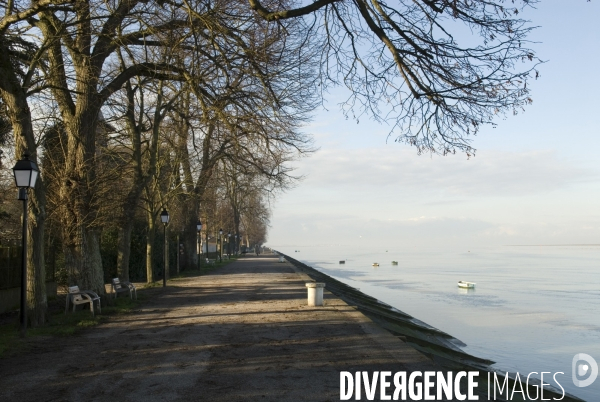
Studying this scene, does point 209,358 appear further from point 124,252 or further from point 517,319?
point 517,319

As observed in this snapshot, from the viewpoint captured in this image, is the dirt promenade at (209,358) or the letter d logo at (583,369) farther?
the letter d logo at (583,369)

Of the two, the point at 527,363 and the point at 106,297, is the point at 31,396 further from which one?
the point at 527,363

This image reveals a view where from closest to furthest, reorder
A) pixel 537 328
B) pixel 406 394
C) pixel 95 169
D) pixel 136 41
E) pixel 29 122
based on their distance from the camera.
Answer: pixel 406 394, pixel 29 122, pixel 136 41, pixel 95 169, pixel 537 328

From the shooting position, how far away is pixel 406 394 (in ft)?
24.3

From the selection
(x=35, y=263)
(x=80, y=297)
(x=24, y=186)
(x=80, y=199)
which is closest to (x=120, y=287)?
(x=80, y=199)

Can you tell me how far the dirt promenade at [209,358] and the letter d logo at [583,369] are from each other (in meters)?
6.15

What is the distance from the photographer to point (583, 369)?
57.1ft

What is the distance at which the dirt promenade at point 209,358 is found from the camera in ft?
24.9

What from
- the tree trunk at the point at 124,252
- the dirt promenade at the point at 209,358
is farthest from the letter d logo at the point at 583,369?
the tree trunk at the point at 124,252

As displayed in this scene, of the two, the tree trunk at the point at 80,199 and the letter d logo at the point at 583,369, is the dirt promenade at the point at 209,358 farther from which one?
the letter d logo at the point at 583,369

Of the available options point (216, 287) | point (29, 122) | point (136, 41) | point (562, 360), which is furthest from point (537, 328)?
point (29, 122)

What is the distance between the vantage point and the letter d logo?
51.7ft

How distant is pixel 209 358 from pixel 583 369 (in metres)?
12.4

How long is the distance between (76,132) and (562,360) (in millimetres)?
15455
